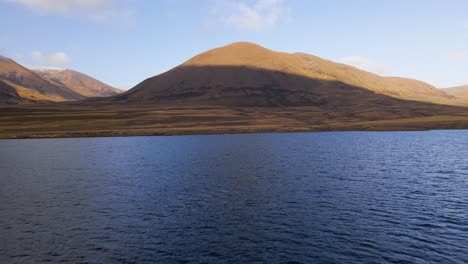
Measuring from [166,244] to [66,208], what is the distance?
69.0ft

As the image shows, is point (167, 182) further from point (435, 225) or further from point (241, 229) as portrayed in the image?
point (435, 225)

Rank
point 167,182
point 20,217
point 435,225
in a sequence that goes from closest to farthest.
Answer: point 435,225 → point 20,217 → point 167,182

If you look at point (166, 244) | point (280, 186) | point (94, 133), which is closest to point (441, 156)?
point (280, 186)

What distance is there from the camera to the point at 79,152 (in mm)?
119000

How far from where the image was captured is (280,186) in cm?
6228

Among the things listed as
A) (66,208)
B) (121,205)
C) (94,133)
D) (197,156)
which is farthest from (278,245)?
(94,133)

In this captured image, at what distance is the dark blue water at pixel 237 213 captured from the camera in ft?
110

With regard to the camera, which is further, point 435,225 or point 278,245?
point 435,225

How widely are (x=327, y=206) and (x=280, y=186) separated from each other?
14.4 meters

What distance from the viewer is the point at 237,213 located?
153 ft

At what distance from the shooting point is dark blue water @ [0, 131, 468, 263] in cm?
3347

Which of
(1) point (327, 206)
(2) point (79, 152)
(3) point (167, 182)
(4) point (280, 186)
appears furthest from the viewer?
(2) point (79, 152)

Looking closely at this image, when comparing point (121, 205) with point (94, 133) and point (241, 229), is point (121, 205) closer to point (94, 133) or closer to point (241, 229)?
point (241, 229)

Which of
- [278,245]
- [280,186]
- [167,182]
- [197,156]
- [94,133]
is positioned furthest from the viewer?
[94,133]
